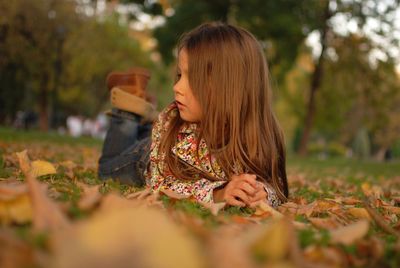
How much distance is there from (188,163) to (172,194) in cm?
55

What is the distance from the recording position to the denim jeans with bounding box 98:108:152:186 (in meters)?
3.30

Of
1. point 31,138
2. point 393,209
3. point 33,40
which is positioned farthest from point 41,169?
point 33,40

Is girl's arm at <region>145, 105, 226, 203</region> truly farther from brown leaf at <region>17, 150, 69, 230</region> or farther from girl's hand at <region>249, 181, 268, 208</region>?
brown leaf at <region>17, 150, 69, 230</region>

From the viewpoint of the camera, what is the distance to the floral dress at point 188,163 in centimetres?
257

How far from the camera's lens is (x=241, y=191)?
2309mm

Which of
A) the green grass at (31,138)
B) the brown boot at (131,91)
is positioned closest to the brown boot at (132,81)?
the brown boot at (131,91)

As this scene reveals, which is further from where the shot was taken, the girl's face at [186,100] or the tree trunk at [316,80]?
the tree trunk at [316,80]

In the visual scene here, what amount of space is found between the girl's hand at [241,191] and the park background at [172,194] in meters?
0.06

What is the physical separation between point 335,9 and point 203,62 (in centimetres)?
1629

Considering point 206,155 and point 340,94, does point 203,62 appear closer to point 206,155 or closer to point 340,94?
point 206,155

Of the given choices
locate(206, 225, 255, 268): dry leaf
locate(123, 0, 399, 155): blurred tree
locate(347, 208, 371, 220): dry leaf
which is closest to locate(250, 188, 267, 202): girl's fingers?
locate(347, 208, 371, 220): dry leaf

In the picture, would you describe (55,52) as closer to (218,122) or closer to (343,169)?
(343,169)

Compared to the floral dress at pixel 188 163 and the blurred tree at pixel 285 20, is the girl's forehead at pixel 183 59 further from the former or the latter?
the blurred tree at pixel 285 20

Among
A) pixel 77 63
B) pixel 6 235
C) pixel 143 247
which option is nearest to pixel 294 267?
pixel 143 247
